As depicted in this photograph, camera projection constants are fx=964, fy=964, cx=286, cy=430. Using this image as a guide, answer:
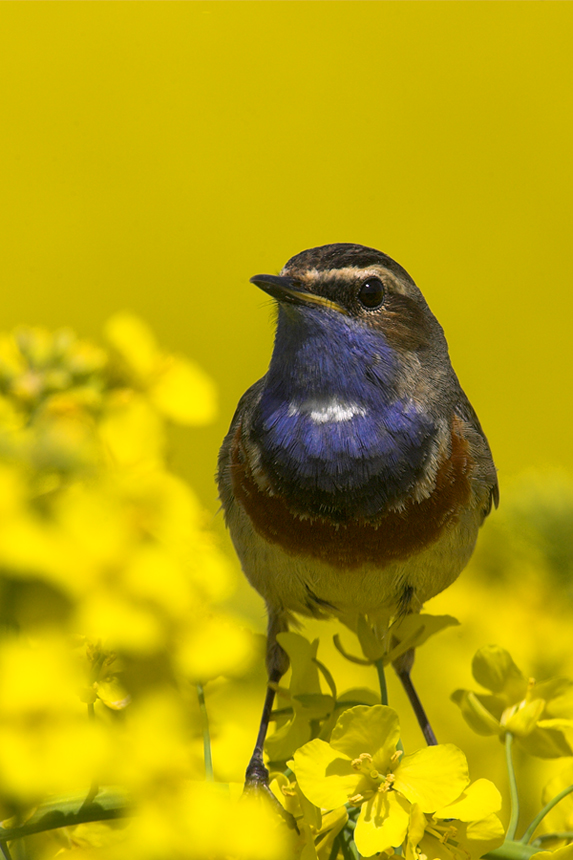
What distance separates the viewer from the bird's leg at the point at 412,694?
3.26 meters

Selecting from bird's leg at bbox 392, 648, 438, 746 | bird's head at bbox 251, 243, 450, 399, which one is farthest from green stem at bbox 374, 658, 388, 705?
bird's head at bbox 251, 243, 450, 399

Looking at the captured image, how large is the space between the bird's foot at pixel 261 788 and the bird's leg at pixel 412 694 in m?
0.61

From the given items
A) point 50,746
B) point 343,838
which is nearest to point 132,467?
point 50,746

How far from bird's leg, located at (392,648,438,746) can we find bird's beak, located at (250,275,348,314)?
1223 millimetres

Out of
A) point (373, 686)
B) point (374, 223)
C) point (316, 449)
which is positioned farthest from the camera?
point (374, 223)

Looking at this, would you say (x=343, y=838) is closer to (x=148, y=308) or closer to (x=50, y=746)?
(x=50, y=746)

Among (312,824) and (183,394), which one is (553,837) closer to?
(312,824)

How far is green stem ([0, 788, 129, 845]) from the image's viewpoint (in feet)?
6.64

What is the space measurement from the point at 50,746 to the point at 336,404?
52.1 inches

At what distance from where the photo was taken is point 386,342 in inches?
119

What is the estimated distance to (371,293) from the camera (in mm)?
2998

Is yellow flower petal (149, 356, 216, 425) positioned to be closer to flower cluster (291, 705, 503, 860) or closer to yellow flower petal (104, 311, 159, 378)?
yellow flower petal (104, 311, 159, 378)

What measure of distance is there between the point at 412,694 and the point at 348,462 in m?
0.94

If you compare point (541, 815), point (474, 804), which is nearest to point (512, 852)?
point (541, 815)
